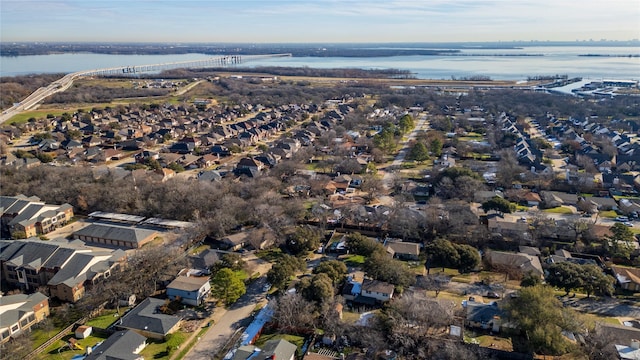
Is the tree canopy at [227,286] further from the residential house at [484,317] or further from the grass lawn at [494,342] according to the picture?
the grass lawn at [494,342]

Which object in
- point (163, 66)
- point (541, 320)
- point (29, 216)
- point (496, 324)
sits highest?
point (163, 66)

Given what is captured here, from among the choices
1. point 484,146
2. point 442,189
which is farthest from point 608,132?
point 442,189

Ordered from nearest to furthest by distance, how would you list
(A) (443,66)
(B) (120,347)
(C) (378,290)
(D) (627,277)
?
(B) (120,347) → (C) (378,290) → (D) (627,277) → (A) (443,66)

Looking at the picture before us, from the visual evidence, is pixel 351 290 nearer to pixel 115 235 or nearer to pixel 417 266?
pixel 417 266

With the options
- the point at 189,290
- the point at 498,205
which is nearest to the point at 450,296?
the point at 498,205

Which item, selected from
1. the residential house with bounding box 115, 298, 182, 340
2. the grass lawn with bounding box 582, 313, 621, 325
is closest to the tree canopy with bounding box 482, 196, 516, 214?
the grass lawn with bounding box 582, 313, 621, 325

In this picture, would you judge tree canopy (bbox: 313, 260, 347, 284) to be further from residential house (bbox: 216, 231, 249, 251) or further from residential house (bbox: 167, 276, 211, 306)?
residential house (bbox: 216, 231, 249, 251)

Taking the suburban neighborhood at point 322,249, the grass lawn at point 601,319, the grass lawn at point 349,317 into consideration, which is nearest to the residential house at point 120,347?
the suburban neighborhood at point 322,249
